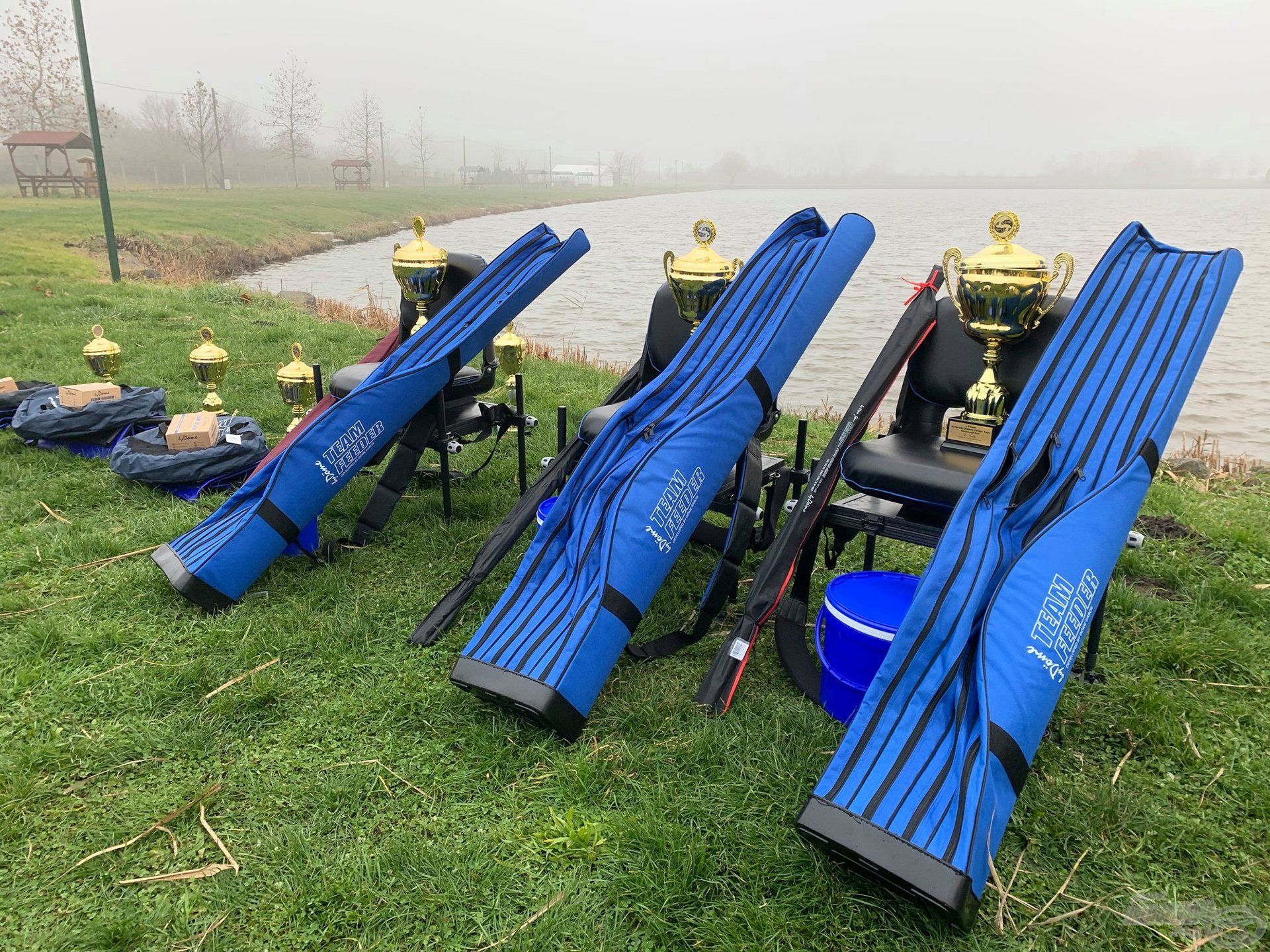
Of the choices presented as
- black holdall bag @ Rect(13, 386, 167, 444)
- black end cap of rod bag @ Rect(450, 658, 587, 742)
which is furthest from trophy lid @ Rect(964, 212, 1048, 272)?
black holdall bag @ Rect(13, 386, 167, 444)

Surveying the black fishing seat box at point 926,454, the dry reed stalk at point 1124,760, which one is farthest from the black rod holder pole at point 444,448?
the dry reed stalk at point 1124,760

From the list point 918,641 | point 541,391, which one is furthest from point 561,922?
point 541,391

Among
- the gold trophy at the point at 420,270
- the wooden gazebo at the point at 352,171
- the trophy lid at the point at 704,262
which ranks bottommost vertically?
the wooden gazebo at the point at 352,171

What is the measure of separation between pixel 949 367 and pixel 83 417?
4.40 metres

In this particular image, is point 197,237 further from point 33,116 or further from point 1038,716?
point 1038,716

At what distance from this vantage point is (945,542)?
7.25ft

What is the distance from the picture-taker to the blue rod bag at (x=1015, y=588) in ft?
5.88

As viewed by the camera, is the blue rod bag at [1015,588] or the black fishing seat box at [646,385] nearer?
the blue rod bag at [1015,588]

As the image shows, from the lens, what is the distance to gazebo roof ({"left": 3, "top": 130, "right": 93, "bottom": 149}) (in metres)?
28.1

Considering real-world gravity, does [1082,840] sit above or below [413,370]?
below

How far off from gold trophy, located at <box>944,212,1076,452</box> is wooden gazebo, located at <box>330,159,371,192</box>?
181 feet

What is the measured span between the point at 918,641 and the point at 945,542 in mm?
292

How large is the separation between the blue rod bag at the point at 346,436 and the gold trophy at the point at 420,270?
37 centimetres

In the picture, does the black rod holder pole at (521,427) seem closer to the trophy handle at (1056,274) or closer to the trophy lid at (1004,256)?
the trophy lid at (1004,256)
